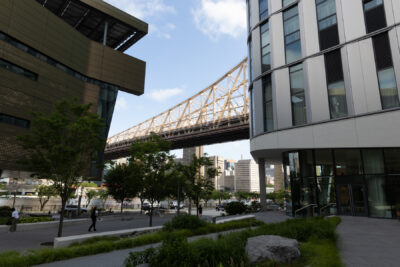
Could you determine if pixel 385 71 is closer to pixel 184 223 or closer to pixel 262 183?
pixel 184 223

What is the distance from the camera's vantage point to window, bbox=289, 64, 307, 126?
71.8 feet

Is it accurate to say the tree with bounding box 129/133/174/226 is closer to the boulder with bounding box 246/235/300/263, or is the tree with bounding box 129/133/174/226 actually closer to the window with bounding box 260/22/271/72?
the window with bounding box 260/22/271/72


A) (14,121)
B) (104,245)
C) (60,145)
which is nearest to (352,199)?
(104,245)

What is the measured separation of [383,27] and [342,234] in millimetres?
14889

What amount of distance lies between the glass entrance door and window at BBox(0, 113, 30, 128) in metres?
31.1

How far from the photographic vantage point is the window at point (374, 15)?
1889 centimetres

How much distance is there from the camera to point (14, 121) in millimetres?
28297

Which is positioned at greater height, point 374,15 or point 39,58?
point 39,58

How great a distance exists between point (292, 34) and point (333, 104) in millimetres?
7732

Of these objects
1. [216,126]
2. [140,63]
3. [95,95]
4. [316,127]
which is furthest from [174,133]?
[316,127]

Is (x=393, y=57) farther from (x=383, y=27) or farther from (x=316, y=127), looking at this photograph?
(x=316, y=127)

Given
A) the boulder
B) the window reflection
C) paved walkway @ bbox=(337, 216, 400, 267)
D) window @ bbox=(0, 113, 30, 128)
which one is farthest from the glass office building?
window @ bbox=(0, 113, 30, 128)

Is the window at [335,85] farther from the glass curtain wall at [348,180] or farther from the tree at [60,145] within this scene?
the tree at [60,145]

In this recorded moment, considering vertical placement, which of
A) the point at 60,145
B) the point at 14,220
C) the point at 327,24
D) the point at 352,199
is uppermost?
the point at 327,24
